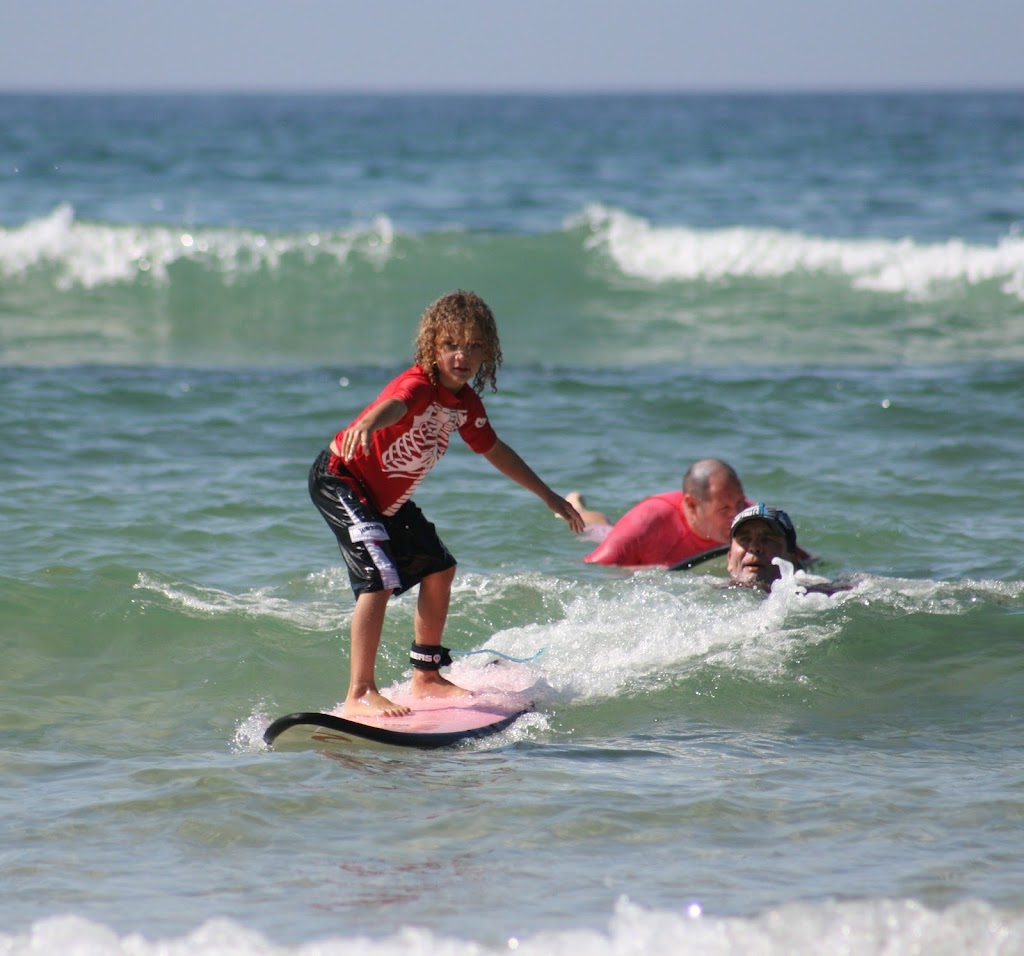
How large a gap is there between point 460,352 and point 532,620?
208 cm

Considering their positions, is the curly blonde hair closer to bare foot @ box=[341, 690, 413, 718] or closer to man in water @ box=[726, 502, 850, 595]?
bare foot @ box=[341, 690, 413, 718]

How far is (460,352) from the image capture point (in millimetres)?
5289

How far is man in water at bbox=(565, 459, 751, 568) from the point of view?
305 inches

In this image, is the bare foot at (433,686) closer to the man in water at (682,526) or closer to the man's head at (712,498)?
the man in water at (682,526)

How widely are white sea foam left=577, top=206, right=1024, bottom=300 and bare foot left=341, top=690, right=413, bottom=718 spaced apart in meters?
15.1

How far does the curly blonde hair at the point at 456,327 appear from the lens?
5258 mm

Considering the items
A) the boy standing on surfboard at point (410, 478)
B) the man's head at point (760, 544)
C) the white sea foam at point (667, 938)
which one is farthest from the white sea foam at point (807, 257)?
the white sea foam at point (667, 938)

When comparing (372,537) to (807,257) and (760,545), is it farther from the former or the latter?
(807,257)

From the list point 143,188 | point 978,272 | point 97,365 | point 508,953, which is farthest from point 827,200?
point 508,953

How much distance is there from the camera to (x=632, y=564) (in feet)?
25.7

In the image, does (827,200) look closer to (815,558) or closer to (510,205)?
(510,205)

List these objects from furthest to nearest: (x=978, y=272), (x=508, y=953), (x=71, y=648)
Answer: (x=978, y=272) < (x=71, y=648) < (x=508, y=953)

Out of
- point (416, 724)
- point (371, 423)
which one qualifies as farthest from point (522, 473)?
point (416, 724)

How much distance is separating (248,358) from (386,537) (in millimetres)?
10265
